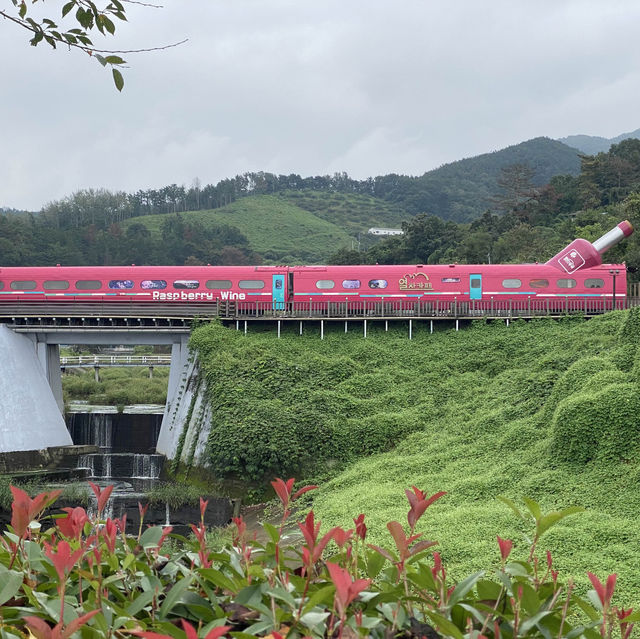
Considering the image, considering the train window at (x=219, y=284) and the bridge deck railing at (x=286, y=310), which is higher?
the train window at (x=219, y=284)

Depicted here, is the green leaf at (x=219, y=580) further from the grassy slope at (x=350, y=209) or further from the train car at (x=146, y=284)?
the grassy slope at (x=350, y=209)

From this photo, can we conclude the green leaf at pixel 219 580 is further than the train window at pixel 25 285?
No

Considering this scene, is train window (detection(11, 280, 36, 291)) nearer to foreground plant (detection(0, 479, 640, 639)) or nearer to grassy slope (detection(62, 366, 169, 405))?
grassy slope (detection(62, 366, 169, 405))

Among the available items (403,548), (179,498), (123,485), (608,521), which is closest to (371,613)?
(403,548)

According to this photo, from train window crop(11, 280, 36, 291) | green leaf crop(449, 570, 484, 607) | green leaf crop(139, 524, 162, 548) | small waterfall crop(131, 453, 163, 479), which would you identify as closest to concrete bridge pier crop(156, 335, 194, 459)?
small waterfall crop(131, 453, 163, 479)

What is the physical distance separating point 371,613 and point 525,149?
567ft

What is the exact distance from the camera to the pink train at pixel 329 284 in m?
28.1

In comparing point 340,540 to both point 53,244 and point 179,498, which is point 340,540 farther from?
point 53,244

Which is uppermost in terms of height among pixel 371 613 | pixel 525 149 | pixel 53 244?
pixel 525 149

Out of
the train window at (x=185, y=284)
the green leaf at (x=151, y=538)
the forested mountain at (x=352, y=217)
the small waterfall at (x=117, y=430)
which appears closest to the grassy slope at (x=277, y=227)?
the forested mountain at (x=352, y=217)

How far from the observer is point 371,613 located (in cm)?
295

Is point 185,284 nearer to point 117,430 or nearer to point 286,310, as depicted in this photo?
point 286,310

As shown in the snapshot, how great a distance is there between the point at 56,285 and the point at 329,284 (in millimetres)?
10602

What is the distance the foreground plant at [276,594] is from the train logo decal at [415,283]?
25148 millimetres
